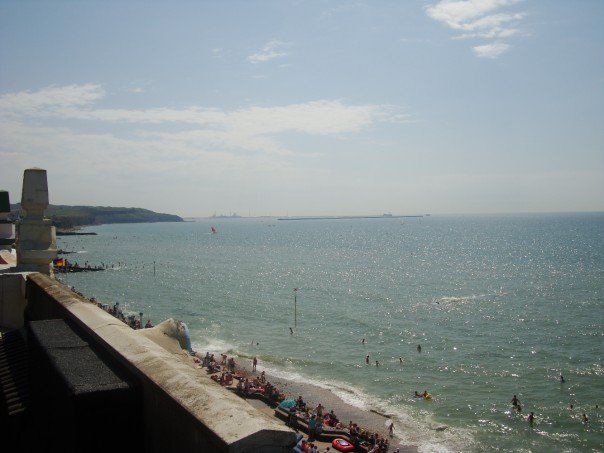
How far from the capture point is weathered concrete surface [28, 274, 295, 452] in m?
3.49

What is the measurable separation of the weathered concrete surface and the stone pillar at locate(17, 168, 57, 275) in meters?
8.62

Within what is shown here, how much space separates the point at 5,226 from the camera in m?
22.8

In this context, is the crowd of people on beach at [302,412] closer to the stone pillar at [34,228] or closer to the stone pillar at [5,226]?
the stone pillar at [34,228]

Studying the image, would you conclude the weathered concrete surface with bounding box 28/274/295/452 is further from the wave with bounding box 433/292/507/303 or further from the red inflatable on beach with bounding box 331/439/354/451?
the wave with bounding box 433/292/507/303

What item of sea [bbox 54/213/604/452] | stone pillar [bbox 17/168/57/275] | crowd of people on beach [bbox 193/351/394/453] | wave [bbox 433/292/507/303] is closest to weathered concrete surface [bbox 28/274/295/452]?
stone pillar [bbox 17/168/57/275]

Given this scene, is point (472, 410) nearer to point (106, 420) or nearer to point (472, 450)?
point (472, 450)

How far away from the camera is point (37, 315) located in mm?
10961

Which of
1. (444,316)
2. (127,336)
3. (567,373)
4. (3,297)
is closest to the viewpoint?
(127,336)

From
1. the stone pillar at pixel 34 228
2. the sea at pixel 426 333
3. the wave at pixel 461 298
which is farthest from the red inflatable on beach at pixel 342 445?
the wave at pixel 461 298

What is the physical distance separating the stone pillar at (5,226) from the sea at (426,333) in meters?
17.9

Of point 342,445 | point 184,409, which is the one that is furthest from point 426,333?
point 184,409

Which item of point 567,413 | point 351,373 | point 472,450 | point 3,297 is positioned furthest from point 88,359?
point 351,373

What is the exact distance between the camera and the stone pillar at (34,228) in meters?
A: 14.0

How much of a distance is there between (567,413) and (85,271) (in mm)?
77069
